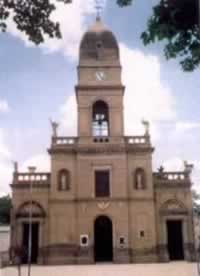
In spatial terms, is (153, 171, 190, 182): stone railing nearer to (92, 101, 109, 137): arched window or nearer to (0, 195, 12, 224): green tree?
(92, 101, 109, 137): arched window

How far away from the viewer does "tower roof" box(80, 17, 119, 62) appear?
30719 millimetres

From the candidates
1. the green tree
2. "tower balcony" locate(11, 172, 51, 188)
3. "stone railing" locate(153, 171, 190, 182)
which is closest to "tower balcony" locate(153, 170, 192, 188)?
"stone railing" locate(153, 171, 190, 182)

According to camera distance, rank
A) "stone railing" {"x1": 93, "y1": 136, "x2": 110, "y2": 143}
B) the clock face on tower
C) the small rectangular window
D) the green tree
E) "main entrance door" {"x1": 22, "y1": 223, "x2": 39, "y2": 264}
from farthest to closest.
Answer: the green tree, the clock face on tower, "stone railing" {"x1": 93, "y1": 136, "x2": 110, "y2": 143}, the small rectangular window, "main entrance door" {"x1": 22, "y1": 223, "x2": 39, "y2": 264}

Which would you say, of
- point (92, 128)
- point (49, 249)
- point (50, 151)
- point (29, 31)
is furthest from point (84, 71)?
point (29, 31)

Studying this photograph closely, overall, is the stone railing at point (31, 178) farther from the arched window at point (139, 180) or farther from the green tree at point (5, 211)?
the green tree at point (5, 211)

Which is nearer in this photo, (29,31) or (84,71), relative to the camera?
(29,31)

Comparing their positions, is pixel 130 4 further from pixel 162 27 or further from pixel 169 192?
pixel 169 192

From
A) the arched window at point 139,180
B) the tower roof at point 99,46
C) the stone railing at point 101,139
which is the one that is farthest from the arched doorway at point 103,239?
the tower roof at point 99,46

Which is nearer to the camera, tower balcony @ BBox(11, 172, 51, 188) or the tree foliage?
the tree foliage

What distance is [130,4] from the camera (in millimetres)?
4336

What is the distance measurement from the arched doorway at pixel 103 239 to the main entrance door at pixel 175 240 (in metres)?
4.04

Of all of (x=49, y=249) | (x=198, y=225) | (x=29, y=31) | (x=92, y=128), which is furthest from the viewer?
(x=198, y=225)

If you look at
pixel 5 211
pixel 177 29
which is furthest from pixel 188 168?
pixel 5 211

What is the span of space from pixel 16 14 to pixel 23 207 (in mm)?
24514
